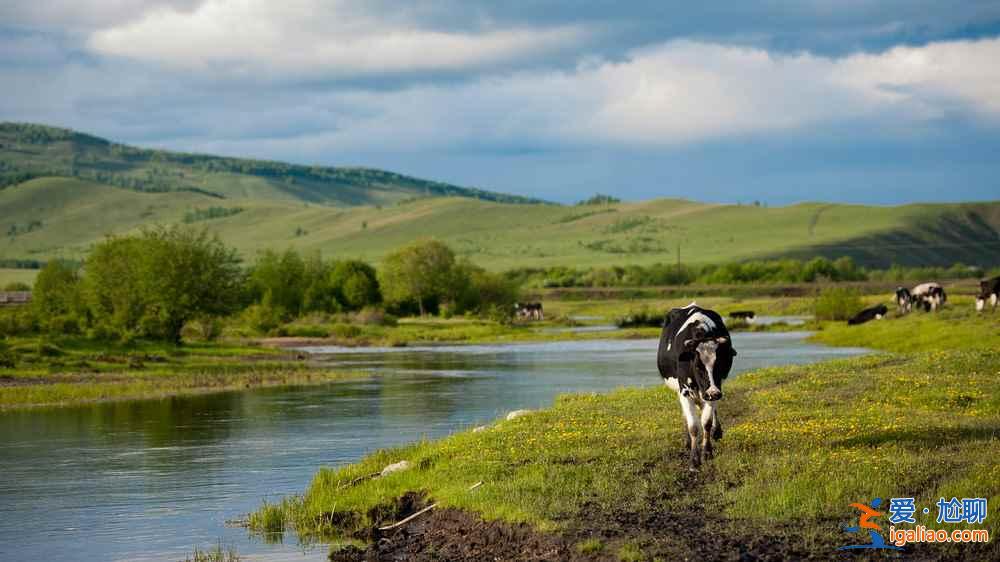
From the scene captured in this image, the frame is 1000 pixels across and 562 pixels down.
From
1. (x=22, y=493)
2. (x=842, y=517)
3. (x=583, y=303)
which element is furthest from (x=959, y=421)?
(x=583, y=303)

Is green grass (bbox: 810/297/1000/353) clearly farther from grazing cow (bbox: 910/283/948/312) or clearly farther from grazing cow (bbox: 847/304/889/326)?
grazing cow (bbox: 910/283/948/312)

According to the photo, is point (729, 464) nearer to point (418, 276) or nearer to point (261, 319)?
point (261, 319)

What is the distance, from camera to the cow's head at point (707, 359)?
61.1 ft

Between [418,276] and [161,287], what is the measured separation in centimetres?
5045

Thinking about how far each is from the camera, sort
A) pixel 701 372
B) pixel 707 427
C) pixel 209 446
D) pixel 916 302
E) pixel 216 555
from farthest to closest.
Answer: pixel 916 302, pixel 209 446, pixel 701 372, pixel 707 427, pixel 216 555

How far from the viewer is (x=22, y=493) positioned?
23.9 m

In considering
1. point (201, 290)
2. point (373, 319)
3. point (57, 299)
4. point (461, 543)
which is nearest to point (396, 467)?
point (461, 543)

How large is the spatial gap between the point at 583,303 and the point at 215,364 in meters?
89.8

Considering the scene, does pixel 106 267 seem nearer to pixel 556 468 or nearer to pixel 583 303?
pixel 556 468

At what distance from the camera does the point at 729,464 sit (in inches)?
703

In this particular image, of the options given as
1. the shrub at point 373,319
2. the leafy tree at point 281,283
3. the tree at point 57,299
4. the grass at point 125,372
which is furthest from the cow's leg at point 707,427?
the leafy tree at point 281,283

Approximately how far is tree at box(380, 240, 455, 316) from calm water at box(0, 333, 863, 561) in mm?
57452

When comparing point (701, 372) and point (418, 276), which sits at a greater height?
point (418, 276)

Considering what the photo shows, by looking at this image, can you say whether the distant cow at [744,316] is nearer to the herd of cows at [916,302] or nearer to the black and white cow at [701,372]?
the herd of cows at [916,302]
